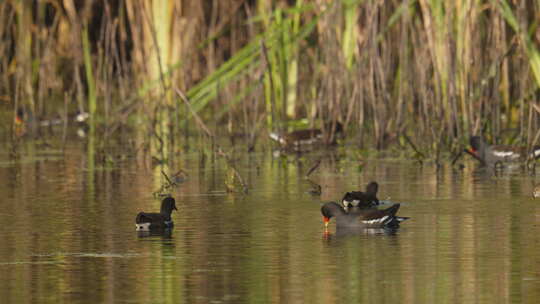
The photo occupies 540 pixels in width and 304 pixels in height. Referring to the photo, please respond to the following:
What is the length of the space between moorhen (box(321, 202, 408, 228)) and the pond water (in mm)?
147

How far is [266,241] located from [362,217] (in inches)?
43.0

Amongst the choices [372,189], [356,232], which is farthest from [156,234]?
[372,189]

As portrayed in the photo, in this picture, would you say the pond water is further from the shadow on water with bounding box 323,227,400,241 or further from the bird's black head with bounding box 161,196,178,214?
the bird's black head with bounding box 161,196,178,214

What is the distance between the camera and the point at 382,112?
62.7 ft

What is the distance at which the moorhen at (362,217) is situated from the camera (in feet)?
40.1

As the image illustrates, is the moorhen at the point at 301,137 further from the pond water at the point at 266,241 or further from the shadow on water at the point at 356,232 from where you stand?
the shadow on water at the point at 356,232

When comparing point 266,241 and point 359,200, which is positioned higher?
point 359,200

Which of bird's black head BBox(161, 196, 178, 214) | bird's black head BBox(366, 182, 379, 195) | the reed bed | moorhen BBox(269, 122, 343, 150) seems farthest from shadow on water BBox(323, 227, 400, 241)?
moorhen BBox(269, 122, 343, 150)

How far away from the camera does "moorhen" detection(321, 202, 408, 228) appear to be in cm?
1223

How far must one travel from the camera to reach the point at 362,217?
12297mm

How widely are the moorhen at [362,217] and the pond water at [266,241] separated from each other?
147 mm

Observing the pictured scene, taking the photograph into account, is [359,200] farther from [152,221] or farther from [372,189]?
[152,221]

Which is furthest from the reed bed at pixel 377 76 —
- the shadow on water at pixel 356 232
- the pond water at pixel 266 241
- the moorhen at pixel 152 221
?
the moorhen at pixel 152 221

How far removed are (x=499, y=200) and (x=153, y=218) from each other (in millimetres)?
3566
